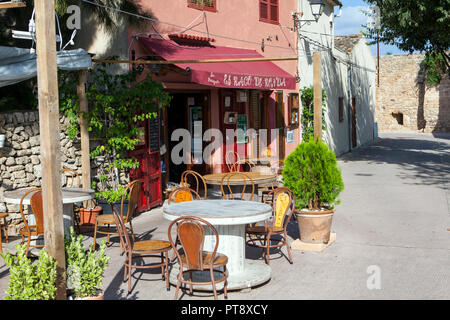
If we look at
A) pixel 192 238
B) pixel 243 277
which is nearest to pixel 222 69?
pixel 243 277

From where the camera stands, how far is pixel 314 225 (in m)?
7.33

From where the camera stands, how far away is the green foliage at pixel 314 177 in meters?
7.35

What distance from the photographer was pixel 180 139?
12477 millimetres

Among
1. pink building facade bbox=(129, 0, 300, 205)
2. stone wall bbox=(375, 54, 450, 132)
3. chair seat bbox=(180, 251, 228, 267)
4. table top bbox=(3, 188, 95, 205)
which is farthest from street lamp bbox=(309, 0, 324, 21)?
stone wall bbox=(375, 54, 450, 132)

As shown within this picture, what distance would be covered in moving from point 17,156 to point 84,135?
42.2 inches

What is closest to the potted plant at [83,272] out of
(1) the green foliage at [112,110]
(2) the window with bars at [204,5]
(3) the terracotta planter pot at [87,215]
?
(3) the terracotta planter pot at [87,215]

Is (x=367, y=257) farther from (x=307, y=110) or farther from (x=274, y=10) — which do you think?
(x=307, y=110)

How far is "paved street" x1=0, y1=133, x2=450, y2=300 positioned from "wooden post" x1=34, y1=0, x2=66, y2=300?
141cm

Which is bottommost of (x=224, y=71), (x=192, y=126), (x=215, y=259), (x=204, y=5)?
(x=215, y=259)

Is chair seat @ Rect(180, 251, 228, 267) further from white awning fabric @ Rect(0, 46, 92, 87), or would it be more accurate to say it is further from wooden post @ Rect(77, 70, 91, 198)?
white awning fabric @ Rect(0, 46, 92, 87)
